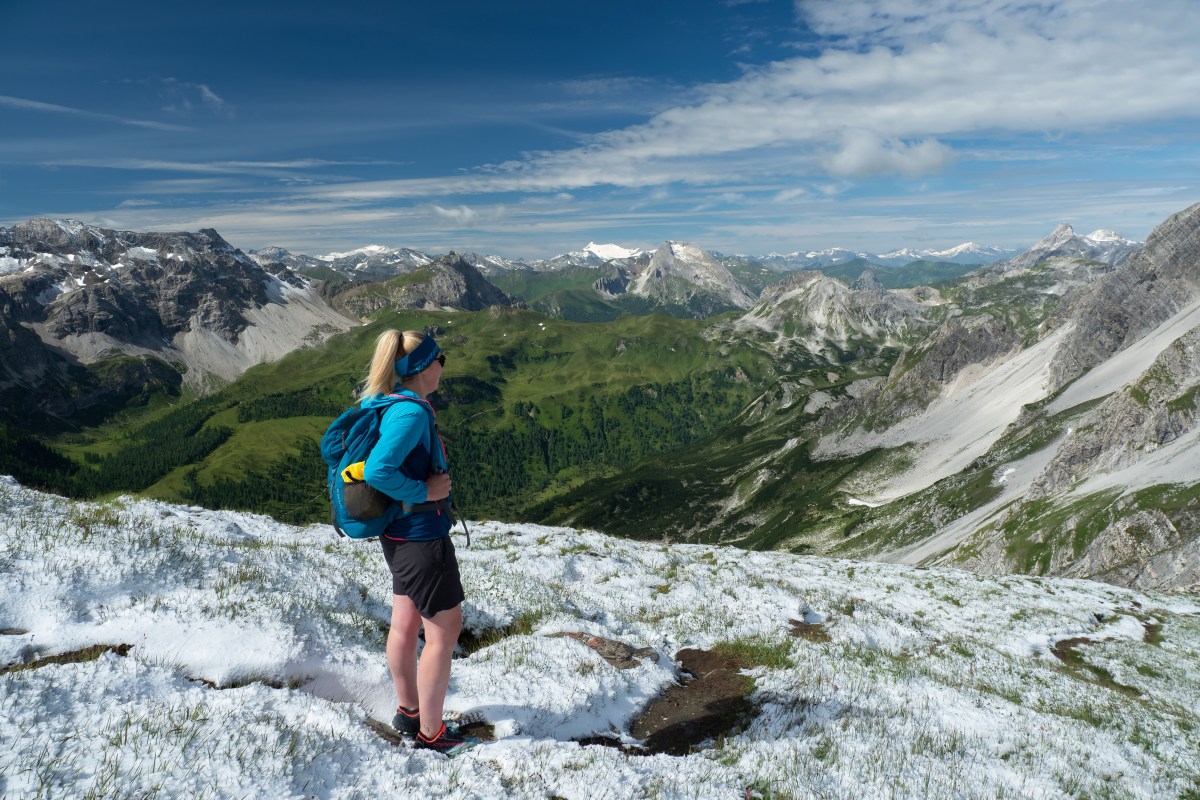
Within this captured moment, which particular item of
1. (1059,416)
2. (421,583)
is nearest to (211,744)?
(421,583)

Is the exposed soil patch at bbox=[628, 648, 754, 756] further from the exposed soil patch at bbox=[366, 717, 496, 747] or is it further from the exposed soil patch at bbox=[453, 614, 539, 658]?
the exposed soil patch at bbox=[453, 614, 539, 658]

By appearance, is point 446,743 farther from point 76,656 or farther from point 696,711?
point 76,656

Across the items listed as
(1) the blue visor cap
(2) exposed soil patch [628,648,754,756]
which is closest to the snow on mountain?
(2) exposed soil patch [628,648,754,756]

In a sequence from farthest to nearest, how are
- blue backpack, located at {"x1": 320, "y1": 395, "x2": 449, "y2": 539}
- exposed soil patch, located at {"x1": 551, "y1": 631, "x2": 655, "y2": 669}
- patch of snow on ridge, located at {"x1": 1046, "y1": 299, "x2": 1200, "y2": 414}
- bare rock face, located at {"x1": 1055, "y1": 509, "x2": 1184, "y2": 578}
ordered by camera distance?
patch of snow on ridge, located at {"x1": 1046, "y1": 299, "x2": 1200, "y2": 414}, bare rock face, located at {"x1": 1055, "y1": 509, "x2": 1184, "y2": 578}, exposed soil patch, located at {"x1": 551, "y1": 631, "x2": 655, "y2": 669}, blue backpack, located at {"x1": 320, "y1": 395, "x2": 449, "y2": 539}

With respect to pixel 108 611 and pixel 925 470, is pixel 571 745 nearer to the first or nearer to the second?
pixel 108 611

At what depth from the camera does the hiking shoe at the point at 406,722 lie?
25.9 feet

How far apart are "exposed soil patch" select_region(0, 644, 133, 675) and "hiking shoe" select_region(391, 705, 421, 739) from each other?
3771mm

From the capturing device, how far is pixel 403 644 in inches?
301

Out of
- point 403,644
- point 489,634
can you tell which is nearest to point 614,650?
point 489,634

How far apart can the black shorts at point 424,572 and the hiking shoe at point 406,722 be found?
1.52 m

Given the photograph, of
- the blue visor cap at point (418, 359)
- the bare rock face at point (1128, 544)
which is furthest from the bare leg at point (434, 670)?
the bare rock face at point (1128, 544)

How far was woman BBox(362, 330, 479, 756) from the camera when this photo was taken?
7410 mm

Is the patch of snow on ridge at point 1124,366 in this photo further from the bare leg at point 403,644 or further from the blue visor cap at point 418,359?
the bare leg at point 403,644

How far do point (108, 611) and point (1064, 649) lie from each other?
30373 millimetres
